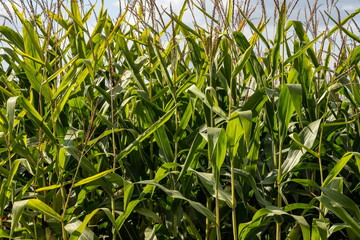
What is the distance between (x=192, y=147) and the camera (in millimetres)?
1697

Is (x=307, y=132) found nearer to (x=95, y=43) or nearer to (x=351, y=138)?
(x=351, y=138)

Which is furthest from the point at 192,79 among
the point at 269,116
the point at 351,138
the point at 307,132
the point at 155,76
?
the point at 351,138

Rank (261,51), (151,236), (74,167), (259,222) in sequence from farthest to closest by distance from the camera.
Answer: (261,51) → (74,167) → (151,236) → (259,222)

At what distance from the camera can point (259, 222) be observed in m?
1.71

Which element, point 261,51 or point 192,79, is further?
point 261,51

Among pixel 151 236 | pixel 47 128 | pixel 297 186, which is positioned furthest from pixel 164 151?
pixel 297 186

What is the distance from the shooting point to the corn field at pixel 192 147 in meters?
1.70

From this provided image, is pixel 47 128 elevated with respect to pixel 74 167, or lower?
elevated

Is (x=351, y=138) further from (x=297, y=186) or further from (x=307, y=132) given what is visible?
(x=307, y=132)

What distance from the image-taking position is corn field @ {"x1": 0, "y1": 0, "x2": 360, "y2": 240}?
1702mm

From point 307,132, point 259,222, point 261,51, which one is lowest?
point 259,222

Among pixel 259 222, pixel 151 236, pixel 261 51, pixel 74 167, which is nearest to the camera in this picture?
pixel 259 222

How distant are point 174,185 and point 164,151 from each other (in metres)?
0.13

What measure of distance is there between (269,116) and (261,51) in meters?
0.54
